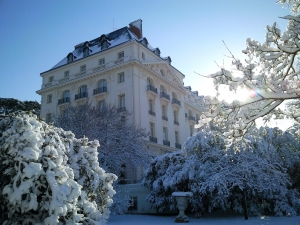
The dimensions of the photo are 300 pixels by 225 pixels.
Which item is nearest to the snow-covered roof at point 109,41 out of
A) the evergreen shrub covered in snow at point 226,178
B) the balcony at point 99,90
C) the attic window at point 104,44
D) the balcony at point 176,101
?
the attic window at point 104,44

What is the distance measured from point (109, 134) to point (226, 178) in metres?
10.2

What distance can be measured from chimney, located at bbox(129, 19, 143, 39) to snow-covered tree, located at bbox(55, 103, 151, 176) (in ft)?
54.5

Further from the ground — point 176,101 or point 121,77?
point 121,77

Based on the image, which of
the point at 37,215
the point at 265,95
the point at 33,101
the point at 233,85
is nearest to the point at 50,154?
the point at 37,215

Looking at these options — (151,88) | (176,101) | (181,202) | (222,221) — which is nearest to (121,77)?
(151,88)

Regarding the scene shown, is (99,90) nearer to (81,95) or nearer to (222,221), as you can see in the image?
(81,95)

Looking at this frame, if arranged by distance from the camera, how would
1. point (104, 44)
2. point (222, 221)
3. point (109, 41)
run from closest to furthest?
1. point (222, 221)
2. point (104, 44)
3. point (109, 41)

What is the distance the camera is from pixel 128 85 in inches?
1150

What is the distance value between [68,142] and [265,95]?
188 inches

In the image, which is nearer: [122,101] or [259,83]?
[259,83]

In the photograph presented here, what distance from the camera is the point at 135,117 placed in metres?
27.8

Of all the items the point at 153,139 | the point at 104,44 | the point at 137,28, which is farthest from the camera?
the point at 137,28

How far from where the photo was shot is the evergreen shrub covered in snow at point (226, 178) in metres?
13.8

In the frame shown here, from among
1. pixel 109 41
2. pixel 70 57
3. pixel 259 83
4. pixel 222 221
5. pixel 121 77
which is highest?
pixel 109 41
